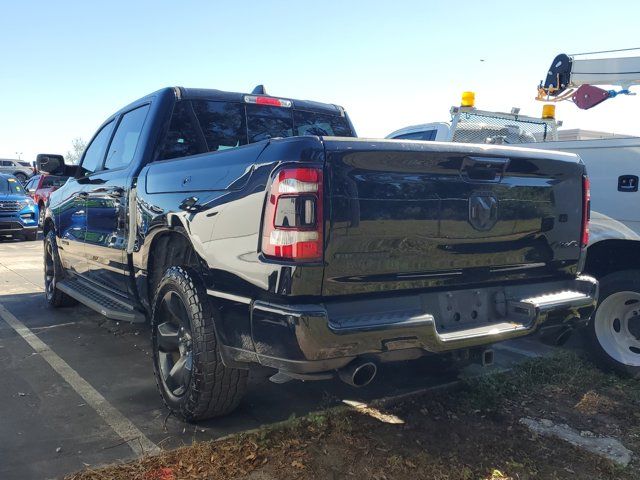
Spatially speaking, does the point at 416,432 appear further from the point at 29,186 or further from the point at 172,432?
the point at 29,186

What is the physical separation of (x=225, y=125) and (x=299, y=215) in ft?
7.57

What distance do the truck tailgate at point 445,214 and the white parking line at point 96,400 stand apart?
4.98 feet

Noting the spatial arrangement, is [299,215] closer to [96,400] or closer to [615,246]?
[96,400]

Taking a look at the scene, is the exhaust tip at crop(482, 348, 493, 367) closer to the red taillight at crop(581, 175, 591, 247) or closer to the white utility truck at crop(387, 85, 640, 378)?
the red taillight at crop(581, 175, 591, 247)

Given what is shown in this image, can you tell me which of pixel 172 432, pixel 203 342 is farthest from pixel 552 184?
pixel 172 432

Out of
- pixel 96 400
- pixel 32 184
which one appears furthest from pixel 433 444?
pixel 32 184

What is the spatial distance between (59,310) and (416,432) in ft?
15.6

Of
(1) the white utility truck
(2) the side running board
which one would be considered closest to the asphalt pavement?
(2) the side running board

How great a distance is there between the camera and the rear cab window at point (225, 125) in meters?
4.35

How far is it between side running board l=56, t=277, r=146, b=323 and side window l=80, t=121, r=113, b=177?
43.8 inches

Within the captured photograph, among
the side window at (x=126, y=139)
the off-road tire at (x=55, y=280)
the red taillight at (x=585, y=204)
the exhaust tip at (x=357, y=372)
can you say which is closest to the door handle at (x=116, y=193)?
the side window at (x=126, y=139)

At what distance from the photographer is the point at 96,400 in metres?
3.81

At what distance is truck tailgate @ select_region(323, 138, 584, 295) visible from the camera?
2.63m

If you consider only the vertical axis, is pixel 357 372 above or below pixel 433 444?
above
